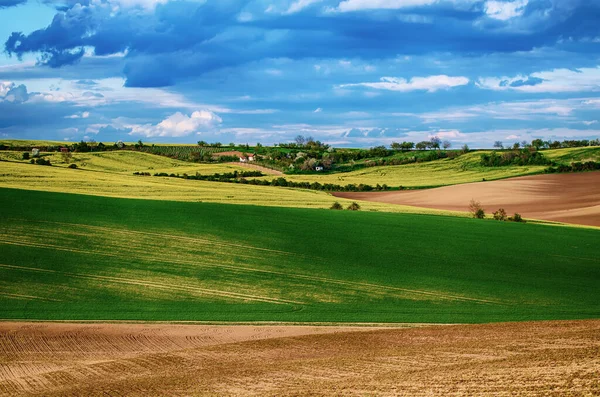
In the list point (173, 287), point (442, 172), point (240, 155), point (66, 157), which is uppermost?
point (240, 155)

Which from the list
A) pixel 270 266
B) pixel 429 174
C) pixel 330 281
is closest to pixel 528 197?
pixel 429 174

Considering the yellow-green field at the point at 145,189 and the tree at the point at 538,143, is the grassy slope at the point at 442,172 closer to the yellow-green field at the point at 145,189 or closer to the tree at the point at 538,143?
the tree at the point at 538,143

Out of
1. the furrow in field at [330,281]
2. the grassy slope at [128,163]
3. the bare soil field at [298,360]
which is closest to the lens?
the bare soil field at [298,360]

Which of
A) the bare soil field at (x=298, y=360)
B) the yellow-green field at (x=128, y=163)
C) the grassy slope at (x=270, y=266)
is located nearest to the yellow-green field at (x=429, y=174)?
the yellow-green field at (x=128, y=163)

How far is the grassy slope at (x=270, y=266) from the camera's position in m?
25.0

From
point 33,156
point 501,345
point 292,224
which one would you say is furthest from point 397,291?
point 33,156

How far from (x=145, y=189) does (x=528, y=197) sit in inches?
1658

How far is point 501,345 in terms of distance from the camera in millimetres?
17984

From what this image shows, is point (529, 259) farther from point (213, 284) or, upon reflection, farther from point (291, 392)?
point (291, 392)

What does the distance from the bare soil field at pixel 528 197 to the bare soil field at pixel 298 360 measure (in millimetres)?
38662

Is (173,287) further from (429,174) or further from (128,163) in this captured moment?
(429,174)

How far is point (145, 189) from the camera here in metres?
53.6

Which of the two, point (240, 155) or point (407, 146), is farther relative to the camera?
point (407, 146)

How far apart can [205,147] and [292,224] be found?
87.6 m
